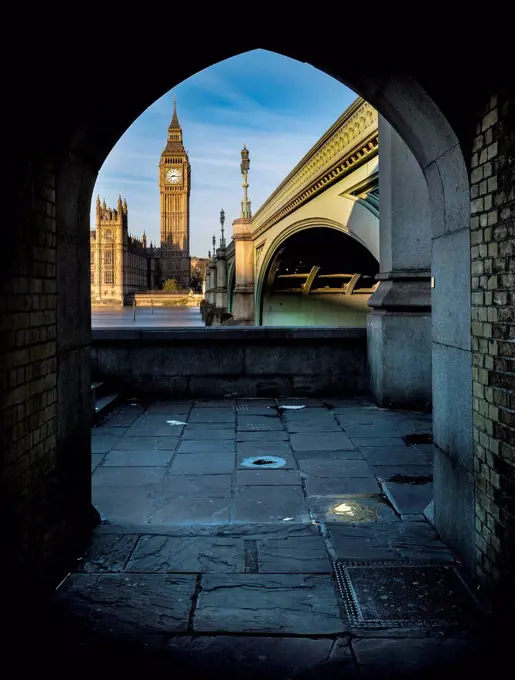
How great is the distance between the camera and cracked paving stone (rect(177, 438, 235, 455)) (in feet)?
19.3

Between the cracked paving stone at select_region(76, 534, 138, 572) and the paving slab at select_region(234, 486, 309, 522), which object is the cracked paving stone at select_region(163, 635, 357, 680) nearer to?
the cracked paving stone at select_region(76, 534, 138, 572)

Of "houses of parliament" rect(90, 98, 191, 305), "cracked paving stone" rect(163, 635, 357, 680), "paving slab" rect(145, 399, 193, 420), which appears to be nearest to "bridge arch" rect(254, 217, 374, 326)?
"paving slab" rect(145, 399, 193, 420)

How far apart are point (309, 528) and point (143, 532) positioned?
3.49ft

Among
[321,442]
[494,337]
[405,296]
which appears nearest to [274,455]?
[321,442]

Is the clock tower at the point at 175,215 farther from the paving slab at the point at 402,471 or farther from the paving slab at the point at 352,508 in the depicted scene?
the paving slab at the point at 352,508

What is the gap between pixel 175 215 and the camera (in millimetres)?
142625

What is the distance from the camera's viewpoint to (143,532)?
12.5ft

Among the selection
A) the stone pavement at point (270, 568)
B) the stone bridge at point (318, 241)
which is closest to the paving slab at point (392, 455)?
the stone pavement at point (270, 568)

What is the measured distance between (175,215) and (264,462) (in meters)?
142

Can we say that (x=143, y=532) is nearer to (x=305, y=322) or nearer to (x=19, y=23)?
(x=19, y=23)

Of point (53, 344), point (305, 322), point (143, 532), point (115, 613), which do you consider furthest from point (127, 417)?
point (305, 322)

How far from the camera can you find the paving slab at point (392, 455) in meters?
5.45

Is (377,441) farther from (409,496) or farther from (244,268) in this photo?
(244,268)

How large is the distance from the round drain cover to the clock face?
145 m
